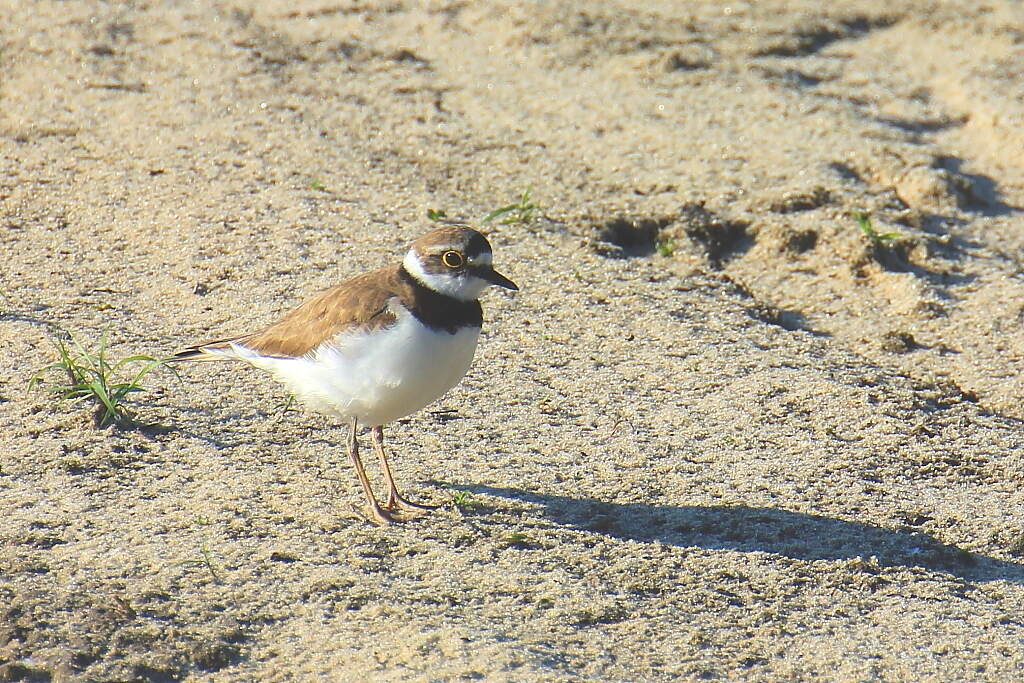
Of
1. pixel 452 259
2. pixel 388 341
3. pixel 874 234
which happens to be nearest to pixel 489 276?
pixel 452 259

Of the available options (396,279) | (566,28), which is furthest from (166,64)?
(396,279)

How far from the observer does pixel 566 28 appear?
28.9 feet

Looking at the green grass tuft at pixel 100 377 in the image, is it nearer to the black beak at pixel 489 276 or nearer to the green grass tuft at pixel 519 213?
the black beak at pixel 489 276

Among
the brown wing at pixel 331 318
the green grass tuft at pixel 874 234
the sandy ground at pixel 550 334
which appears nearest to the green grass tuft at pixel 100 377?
the sandy ground at pixel 550 334

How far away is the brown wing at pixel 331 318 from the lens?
4.36 meters

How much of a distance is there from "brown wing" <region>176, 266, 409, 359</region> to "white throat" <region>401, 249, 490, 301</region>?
8 centimetres

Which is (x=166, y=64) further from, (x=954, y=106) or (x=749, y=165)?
(x=954, y=106)

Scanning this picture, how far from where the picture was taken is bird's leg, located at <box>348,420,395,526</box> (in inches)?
175

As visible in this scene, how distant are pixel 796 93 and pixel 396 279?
455 cm

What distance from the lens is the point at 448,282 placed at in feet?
14.5

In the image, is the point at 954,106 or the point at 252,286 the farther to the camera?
the point at 954,106

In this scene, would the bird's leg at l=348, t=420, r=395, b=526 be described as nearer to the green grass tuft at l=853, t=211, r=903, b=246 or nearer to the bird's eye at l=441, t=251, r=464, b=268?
the bird's eye at l=441, t=251, r=464, b=268

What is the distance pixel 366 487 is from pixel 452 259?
0.86 metres

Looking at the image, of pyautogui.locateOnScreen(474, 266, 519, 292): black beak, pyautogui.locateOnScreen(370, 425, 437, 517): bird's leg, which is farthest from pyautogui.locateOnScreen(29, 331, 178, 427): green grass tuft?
pyautogui.locateOnScreen(474, 266, 519, 292): black beak
